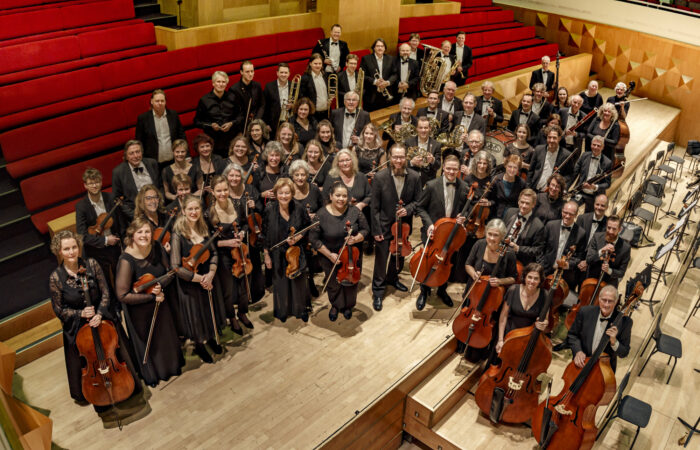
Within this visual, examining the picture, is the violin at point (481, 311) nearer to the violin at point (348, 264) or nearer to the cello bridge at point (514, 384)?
the cello bridge at point (514, 384)

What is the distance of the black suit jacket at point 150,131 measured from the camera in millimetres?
3219

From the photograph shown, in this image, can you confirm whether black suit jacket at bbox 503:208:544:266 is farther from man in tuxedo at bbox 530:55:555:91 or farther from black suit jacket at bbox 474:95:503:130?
man in tuxedo at bbox 530:55:555:91

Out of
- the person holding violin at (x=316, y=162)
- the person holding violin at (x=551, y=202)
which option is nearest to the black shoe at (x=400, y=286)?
the person holding violin at (x=316, y=162)

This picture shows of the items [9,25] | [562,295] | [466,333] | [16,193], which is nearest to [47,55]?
[9,25]

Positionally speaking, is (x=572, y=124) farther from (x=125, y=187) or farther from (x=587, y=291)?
(x=125, y=187)

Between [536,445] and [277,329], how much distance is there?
1377 millimetres

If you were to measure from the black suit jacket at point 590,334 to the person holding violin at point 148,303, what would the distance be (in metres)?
1.78

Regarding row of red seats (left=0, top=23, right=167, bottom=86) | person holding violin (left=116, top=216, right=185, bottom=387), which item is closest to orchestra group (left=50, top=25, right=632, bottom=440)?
person holding violin (left=116, top=216, right=185, bottom=387)

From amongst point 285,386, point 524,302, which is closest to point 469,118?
point 524,302

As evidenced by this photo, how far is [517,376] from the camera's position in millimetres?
2539

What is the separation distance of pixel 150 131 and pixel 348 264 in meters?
1.36

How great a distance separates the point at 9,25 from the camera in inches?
148

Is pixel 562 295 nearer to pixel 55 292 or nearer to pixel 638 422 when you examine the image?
pixel 638 422

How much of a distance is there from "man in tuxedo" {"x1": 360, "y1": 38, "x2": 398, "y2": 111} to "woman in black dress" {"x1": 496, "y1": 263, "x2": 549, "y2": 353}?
85.7 inches
